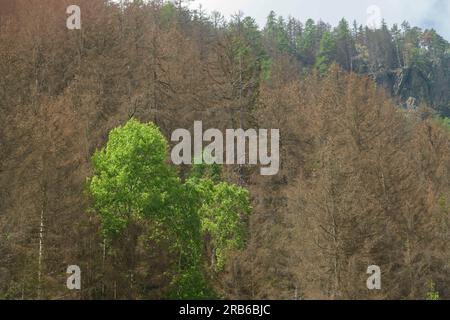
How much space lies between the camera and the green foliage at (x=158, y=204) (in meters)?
24.5

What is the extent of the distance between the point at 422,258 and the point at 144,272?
641 inches

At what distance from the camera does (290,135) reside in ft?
142

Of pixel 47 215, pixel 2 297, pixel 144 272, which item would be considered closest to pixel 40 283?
pixel 2 297

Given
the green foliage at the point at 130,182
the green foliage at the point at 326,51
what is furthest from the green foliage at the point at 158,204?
the green foliage at the point at 326,51

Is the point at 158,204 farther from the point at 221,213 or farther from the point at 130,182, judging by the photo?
the point at 221,213

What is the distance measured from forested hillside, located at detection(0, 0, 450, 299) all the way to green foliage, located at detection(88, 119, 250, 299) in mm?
116

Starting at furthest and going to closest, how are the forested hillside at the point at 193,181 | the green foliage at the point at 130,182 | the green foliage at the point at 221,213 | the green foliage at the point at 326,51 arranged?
1. the green foliage at the point at 326,51
2. the green foliage at the point at 221,213
3. the green foliage at the point at 130,182
4. the forested hillside at the point at 193,181

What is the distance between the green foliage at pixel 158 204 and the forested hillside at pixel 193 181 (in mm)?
116

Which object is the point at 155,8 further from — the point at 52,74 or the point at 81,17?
A: the point at 52,74

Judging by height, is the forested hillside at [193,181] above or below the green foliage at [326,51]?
below

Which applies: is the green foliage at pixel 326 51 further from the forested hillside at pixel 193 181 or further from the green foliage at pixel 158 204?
the green foliage at pixel 158 204

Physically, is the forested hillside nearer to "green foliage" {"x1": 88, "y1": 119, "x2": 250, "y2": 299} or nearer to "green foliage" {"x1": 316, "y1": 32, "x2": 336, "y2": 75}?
"green foliage" {"x1": 88, "y1": 119, "x2": 250, "y2": 299}

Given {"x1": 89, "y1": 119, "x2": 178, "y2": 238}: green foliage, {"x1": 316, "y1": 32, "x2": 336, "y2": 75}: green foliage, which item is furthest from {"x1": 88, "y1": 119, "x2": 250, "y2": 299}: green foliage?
{"x1": 316, "y1": 32, "x2": 336, "y2": 75}: green foliage

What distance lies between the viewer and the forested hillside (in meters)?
22.2
